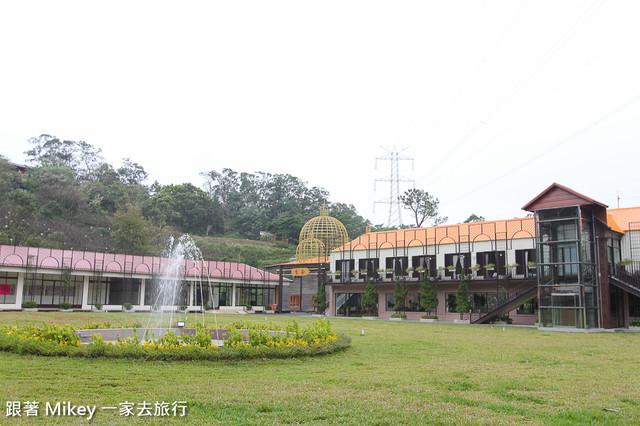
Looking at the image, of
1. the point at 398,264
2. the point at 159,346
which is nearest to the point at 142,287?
the point at 398,264

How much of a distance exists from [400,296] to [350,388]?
93.3 feet

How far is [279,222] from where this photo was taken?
85.6 m

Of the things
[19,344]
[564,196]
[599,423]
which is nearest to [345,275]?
[564,196]

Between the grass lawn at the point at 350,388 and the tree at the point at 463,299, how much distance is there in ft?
65.7

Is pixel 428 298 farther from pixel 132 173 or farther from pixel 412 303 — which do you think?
pixel 132 173

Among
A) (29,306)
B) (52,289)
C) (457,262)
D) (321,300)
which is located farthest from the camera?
(321,300)

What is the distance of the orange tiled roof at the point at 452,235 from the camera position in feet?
108

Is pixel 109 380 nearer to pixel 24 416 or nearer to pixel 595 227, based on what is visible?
pixel 24 416

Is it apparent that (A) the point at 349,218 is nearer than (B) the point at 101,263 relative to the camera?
No

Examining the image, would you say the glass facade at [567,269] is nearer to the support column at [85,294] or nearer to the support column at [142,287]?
the support column at [142,287]

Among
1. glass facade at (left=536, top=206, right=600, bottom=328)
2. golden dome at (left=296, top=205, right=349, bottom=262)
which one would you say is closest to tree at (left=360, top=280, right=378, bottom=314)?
golden dome at (left=296, top=205, right=349, bottom=262)

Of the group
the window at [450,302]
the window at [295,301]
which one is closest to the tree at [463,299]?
the window at [450,302]

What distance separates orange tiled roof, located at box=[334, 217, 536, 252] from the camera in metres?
32.9

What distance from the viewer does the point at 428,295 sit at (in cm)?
3438
